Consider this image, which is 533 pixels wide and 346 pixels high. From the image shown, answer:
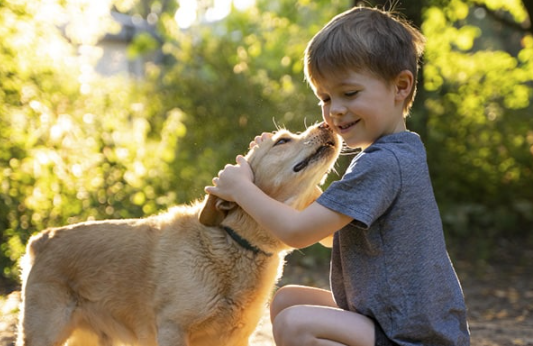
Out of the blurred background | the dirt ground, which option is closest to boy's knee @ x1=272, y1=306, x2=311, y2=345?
the dirt ground

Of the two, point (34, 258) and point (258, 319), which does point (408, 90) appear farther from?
point (34, 258)

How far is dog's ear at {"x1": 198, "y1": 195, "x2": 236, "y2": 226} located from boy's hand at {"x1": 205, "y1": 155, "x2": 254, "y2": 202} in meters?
0.16

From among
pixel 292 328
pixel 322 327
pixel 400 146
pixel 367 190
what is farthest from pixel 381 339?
pixel 400 146

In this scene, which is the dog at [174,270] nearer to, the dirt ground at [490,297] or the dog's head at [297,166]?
the dog's head at [297,166]

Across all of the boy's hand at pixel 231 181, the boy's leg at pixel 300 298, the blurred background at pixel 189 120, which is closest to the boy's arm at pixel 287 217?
the boy's hand at pixel 231 181

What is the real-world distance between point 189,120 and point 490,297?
184 inches

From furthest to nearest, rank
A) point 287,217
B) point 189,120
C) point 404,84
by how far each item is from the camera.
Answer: point 189,120 < point 404,84 < point 287,217

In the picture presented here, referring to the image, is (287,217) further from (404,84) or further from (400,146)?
(404,84)

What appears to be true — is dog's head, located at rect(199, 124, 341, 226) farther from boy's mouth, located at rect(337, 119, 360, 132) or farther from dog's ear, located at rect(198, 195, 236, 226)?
boy's mouth, located at rect(337, 119, 360, 132)

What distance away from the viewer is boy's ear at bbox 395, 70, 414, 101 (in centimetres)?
311

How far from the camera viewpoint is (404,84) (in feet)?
10.3

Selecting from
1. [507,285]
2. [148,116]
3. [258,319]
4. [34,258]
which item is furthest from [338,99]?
[148,116]

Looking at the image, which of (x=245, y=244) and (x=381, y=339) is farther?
(x=245, y=244)

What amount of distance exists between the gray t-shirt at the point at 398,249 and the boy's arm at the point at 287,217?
5cm
